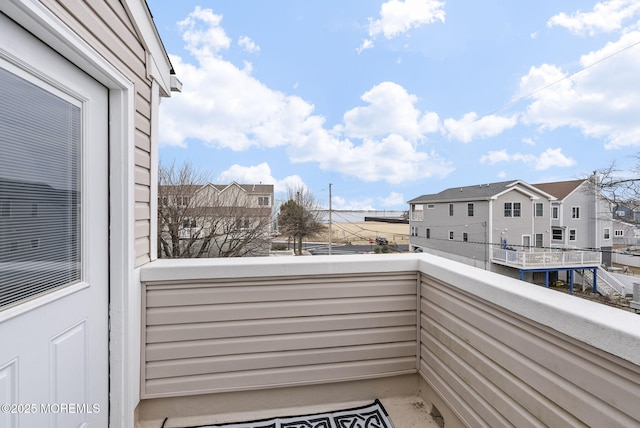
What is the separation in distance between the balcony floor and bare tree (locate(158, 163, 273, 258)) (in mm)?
6521

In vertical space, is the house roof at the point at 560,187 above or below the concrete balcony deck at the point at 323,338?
above

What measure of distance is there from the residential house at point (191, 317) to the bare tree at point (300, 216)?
10084 millimetres

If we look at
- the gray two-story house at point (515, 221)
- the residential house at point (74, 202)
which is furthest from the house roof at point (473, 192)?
the residential house at point (74, 202)

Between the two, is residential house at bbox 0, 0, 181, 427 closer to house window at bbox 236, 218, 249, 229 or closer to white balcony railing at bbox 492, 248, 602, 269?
house window at bbox 236, 218, 249, 229

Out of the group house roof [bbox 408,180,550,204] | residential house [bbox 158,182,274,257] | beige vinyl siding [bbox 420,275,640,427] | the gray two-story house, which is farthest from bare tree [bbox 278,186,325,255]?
beige vinyl siding [bbox 420,275,640,427]

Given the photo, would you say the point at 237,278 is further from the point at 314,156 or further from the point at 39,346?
the point at 314,156

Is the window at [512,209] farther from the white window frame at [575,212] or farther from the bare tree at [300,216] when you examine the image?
the bare tree at [300,216]

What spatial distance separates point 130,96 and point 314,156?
17.4m

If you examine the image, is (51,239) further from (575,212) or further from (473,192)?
(575,212)

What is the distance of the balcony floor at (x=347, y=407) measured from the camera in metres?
1.69

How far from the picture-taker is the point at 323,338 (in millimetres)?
1838

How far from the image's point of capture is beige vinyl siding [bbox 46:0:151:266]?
1127 mm

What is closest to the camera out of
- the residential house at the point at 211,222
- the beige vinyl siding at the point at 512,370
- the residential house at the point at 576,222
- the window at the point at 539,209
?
the beige vinyl siding at the point at 512,370

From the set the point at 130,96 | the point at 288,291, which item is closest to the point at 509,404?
the point at 288,291
